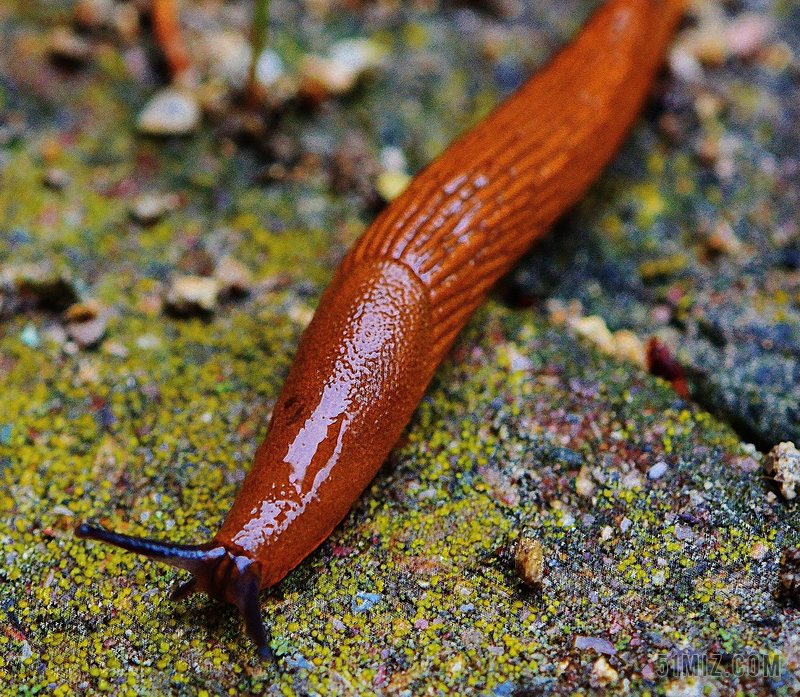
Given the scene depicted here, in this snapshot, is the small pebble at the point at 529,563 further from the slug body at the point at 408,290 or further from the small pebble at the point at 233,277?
the small pebble at the point at 233,277

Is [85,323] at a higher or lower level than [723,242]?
lower

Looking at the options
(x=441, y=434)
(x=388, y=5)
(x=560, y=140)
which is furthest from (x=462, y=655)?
(x=388, y=5)

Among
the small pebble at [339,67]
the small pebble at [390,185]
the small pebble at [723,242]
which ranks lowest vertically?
the small pebble at [390,185]

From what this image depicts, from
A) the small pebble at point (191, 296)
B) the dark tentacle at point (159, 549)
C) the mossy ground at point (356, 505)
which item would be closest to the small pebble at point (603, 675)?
the mossy ground at point (356, 505)

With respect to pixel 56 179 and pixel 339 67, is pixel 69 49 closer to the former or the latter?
pixel 56 179

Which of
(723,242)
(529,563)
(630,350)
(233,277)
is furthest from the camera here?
(723,242)

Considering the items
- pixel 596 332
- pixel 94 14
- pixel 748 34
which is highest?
pixel 748 34

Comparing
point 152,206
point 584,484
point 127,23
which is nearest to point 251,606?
point 584,484

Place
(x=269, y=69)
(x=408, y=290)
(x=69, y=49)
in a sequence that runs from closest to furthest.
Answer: (x=408, y=290)
(x=69, y=49)
(x=269, y=69)
